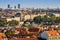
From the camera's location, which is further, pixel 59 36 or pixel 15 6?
pixel 15 6

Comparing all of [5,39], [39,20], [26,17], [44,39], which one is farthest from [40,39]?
[26,17]

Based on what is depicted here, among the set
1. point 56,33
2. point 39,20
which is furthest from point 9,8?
point 56,33

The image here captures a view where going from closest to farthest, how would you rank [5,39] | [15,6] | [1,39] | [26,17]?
[1,39], [5,39], [26,17], [15,6]

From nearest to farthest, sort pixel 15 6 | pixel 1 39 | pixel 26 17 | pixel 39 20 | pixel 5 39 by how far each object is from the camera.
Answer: pixel 1 39 < pixel 5 39 < pixel 39 20 < pixel 26 17 < pixel 15 6

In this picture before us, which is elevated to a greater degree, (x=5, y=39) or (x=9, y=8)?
(x=5, y=39)

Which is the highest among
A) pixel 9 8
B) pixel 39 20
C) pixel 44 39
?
pixel 44 39

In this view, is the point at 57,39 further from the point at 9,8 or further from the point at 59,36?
the point at 9,8

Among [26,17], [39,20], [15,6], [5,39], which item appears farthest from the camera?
[15,6]

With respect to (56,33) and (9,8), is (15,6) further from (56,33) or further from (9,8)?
(56,33)

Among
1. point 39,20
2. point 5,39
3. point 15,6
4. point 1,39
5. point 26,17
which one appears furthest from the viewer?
point 15,6
